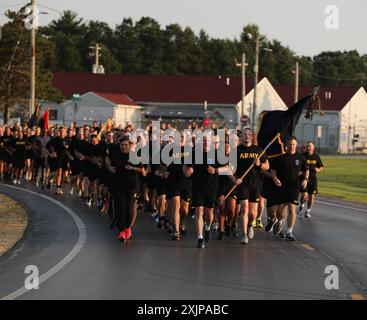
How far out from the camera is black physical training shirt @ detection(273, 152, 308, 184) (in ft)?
59.2

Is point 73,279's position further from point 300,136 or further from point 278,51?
point 278,51

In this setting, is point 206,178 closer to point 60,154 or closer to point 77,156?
point 77,156

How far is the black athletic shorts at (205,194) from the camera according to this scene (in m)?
16.7

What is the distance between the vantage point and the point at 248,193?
17.4 meters

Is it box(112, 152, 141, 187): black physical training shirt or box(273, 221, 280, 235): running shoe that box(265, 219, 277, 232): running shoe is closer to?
box(273, 221, 280, 235): running shoe

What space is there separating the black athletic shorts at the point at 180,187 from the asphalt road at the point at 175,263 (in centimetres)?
77

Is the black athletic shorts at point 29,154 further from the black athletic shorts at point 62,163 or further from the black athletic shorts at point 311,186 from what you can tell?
the black athletic shorts at point 311,186

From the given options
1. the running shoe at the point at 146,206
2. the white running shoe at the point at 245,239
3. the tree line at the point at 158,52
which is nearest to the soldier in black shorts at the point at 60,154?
the running shoe at the point at 146,206

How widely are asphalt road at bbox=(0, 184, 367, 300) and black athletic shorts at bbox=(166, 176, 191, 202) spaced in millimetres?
769

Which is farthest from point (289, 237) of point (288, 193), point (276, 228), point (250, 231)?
point (276, 228)

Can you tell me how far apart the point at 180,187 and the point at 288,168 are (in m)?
2.08

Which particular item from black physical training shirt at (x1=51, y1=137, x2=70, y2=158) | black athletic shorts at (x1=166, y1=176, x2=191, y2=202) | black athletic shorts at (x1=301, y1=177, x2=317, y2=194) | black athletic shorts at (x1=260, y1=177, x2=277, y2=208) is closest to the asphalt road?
black athletic shorts at (x1=260, y1=177, x2=277, y2=208)

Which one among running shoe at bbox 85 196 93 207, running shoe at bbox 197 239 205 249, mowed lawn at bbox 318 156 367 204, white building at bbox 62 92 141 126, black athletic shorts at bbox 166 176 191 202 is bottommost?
mowed lawn at bbox 318 156 367 204
